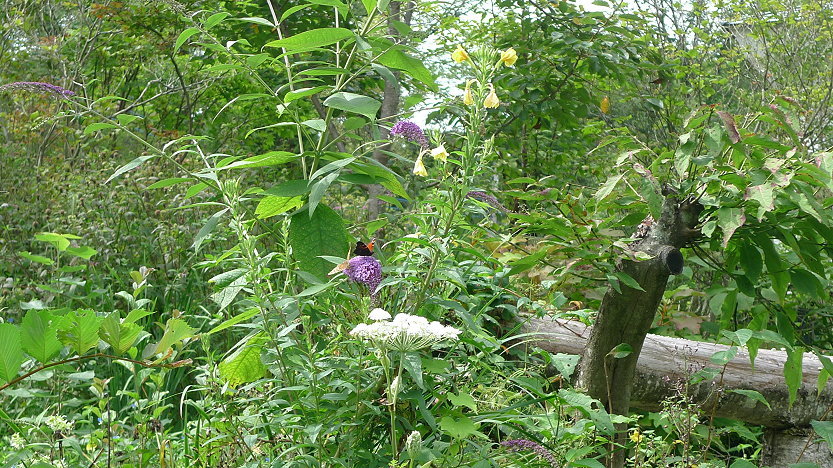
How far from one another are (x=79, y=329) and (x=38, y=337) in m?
0.08

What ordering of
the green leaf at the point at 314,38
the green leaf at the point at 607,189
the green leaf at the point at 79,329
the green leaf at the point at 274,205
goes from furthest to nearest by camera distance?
the green leaf at the point at 607,189, the green leaf at the point at 274,205, the green leaf at the point at 314,38, the green leaf at the point at 79,329

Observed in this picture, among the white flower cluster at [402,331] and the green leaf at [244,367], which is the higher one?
the white flower cluster at [402,331]

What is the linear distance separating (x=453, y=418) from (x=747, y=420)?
6.12 ft

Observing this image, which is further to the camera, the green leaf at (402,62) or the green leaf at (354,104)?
the green leaf at (402,62)

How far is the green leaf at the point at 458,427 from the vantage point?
5.72 feet

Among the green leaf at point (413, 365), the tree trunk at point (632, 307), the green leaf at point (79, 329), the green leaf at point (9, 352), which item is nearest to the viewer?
the green leaf at point (9, 352)

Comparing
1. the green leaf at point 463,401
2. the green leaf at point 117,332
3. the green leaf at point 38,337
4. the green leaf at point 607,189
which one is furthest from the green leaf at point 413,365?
the green leaf at point 607,189

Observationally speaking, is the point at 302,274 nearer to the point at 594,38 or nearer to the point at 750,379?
the point at 750,379

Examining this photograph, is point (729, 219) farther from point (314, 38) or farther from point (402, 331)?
point (314, 38)

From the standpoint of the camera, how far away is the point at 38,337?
4.60 feet

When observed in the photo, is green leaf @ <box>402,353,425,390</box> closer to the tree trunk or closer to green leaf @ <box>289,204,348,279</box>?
green leaf @ <box>289,204,348,279</box>

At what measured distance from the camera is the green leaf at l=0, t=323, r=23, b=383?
1.35 meters

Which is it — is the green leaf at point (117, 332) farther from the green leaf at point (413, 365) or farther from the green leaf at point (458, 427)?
the green leaf at point (458, 427)

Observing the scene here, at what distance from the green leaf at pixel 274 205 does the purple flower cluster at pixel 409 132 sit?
0.34m
